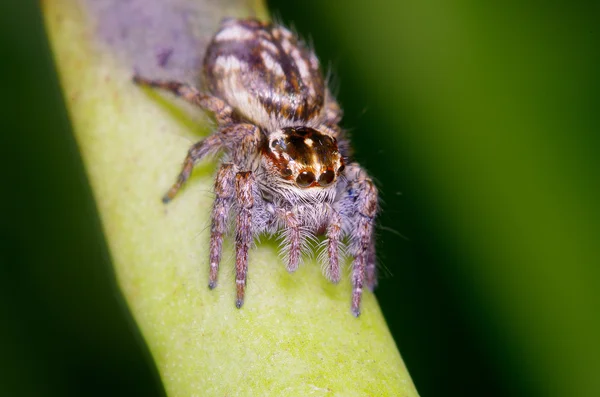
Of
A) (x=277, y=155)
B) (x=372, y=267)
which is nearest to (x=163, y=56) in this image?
(x=277, y=155)

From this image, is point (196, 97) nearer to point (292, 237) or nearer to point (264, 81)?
point (264, 81)

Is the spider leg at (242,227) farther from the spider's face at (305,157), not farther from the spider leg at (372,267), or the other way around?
the spider leg at (372,267)

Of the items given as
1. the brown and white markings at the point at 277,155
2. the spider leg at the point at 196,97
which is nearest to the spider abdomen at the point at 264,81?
the brown and white markings at the point at 277,155

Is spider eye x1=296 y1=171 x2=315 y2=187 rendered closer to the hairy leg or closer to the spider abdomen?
the hairy leg

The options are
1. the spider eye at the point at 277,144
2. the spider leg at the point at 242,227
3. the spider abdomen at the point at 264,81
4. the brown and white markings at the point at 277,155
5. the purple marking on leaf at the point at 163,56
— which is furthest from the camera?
the spider abdomen at the point at 264,81

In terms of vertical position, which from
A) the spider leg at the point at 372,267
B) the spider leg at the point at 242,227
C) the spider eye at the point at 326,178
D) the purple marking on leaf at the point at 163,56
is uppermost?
the purple marking on leaf at the point at 163,56

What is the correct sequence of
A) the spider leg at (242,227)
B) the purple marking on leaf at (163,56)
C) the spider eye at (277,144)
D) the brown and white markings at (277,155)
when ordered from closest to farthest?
the spider leg at (242,227) → the brown and white markings at (277,155) → the purple marking on leaf at (163,56) → the spider eye at (277,144)
